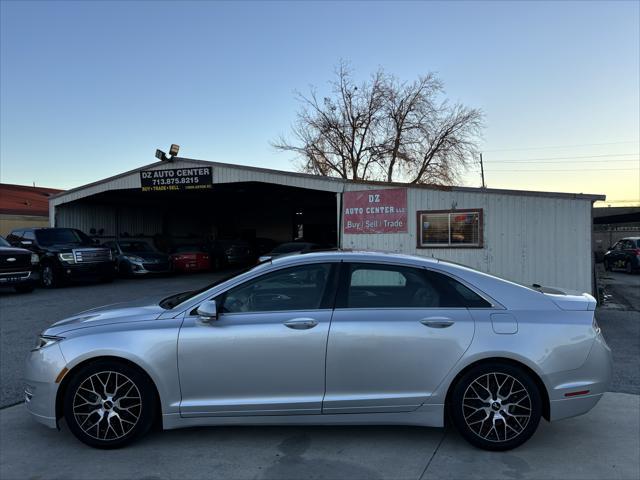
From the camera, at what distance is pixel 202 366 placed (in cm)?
360

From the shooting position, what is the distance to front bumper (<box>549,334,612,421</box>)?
3.61 metres

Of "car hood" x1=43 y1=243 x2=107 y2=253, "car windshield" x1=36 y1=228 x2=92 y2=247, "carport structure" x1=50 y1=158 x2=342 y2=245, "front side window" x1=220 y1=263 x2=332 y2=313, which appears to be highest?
"carport structure" x1=50 y1=158 x2=342 y2=245

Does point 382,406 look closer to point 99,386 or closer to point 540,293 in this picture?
point 540,293

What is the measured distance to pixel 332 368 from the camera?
3588 millimetres

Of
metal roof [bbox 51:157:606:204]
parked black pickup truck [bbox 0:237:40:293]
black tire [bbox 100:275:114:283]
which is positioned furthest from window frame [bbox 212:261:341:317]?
black tire [bbox 100:275:114:283]

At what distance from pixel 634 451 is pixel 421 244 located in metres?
8.47

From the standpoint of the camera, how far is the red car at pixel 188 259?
2092 cm

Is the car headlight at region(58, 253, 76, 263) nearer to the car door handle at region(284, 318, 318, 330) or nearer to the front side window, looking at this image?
the front side window

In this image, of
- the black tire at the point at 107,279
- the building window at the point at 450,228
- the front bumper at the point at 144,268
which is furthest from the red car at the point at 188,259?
the building window at the point at 450,228

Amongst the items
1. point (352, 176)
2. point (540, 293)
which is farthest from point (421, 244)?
point (352, 176)

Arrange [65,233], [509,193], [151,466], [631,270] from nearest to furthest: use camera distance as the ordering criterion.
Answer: [151,466] → [509,193] → [65,233] → [631,270]

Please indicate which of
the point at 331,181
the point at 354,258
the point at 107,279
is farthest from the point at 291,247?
the point at 354,258

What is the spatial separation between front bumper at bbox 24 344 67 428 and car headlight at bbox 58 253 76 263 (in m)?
12.4

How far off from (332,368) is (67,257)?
45.3 ft
